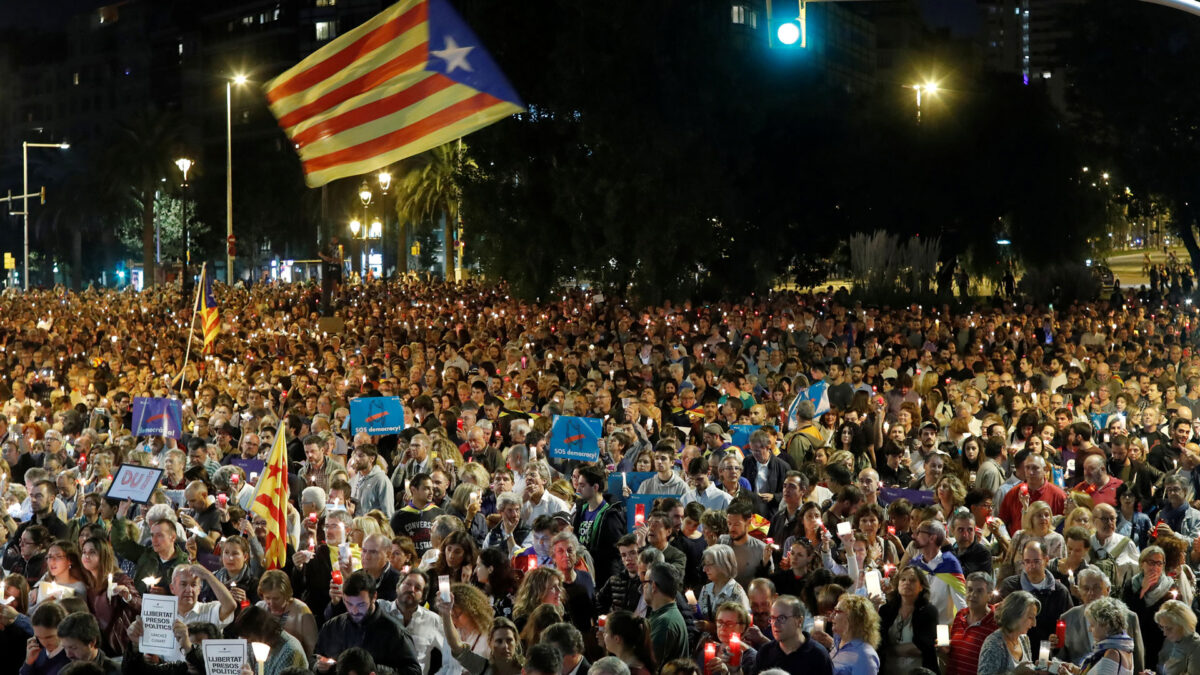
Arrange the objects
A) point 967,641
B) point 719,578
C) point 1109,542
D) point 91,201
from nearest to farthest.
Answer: point 967,641 → point 719,578 → point 1109,542 → point 91,201

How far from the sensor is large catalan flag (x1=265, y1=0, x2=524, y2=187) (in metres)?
12.3

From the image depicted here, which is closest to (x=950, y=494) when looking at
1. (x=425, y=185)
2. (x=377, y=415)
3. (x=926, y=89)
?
(x=377, y=415)

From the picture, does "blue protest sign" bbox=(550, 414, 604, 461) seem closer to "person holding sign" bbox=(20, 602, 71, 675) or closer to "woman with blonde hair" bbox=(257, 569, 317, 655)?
"woman with blonde hair" bbox=(257, 569, 317, 655)

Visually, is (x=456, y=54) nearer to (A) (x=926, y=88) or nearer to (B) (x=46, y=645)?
(B) (x=46, y=645)

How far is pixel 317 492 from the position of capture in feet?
36.1

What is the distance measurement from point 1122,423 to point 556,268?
94.3ft

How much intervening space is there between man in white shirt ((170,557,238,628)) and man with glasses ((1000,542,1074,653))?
168 inches

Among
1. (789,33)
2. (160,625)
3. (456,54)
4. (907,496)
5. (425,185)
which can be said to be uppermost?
(425,185)

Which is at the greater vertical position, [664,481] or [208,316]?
[208,316]

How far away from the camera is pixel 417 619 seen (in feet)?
27.1

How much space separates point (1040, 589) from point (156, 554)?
17.6 feet

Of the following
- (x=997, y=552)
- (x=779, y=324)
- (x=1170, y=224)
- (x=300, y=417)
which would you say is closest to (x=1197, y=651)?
(x=997, y=552)

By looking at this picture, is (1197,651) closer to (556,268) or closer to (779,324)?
(779,324)

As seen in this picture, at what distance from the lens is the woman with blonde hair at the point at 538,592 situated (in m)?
8.23
